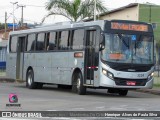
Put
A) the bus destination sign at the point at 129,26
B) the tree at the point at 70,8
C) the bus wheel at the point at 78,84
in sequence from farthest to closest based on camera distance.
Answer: the tree at the point at 70,8, the bus wheel at the point at 78,84, the bus destination sign at the point at 129,26

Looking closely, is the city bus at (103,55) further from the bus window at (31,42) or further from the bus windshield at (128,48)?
the bus window at (31,42)

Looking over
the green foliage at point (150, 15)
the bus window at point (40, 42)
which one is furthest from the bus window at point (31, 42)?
the green foliage at point (150, 15)

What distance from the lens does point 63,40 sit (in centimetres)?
2536

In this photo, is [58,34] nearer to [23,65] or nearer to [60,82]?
[60,82]

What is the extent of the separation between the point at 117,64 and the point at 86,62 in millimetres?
1558

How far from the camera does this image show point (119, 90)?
25.0 m

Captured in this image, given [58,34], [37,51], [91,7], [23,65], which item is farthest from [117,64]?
[91,7]

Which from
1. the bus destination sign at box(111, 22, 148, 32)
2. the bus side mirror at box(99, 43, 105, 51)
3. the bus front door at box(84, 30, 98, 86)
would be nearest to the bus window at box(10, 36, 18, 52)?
the bus front door at box(84, 30, 98, 86)

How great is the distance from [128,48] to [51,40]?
208 inches

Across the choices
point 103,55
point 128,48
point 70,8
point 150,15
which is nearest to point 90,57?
point 103,55

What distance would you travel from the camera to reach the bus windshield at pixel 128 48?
2231 centimetres

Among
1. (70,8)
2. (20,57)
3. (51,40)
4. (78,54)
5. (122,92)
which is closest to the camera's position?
(78,54)

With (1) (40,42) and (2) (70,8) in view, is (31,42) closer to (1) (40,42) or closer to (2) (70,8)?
(1) (40,42)

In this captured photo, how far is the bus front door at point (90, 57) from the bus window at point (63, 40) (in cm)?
199
